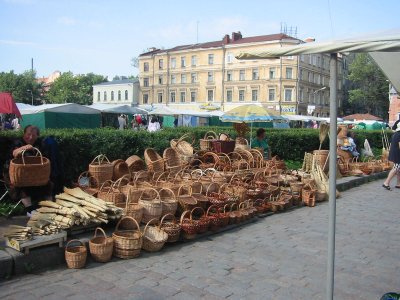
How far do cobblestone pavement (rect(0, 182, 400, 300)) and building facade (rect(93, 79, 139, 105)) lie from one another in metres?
74.6

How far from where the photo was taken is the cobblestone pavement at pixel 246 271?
414 cm

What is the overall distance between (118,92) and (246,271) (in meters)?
79.9

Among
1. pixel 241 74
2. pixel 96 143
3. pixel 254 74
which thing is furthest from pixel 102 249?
pixel 241 74

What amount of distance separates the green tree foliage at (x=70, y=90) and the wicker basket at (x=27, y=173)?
84285 mm

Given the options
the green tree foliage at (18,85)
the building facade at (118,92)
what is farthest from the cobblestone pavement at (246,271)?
the green tree foliage at (18,85)

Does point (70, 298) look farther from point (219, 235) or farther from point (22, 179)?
point (219, 235)

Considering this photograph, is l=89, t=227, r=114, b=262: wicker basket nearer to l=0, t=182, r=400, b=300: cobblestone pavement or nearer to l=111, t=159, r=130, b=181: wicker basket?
l=0, t=182, r=400, b=300: cobblestone pavement

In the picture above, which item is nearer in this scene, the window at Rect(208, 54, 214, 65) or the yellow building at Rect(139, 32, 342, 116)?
the yellow building at Rect(139, 32, 342, 116)

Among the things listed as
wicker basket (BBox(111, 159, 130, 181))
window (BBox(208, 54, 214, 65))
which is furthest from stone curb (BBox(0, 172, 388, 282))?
window (BBox(208, 54, 214, 65))

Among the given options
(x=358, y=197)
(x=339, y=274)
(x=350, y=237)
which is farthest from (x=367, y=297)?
(x=358, y=197)

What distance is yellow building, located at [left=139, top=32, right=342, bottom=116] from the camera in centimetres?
6300

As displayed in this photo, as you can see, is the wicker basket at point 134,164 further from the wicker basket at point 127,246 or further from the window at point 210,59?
the window at point 210,59

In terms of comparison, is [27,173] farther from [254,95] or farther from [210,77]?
[210,77]

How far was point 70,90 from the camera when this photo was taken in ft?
286
